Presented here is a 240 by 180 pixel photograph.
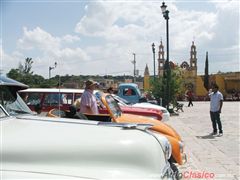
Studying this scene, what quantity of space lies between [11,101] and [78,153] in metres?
1.93

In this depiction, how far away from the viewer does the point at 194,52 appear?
68.6m

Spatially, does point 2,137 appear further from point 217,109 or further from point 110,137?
point 217,109

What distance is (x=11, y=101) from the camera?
4.20m

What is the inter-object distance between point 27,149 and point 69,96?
34.6ft

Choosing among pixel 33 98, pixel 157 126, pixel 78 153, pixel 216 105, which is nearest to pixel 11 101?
pixel 78 153

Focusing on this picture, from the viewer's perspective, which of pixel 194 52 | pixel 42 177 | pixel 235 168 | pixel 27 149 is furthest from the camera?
pixel 194 52

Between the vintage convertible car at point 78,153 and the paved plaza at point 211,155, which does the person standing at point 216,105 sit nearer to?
the paved plaza at point 211,155

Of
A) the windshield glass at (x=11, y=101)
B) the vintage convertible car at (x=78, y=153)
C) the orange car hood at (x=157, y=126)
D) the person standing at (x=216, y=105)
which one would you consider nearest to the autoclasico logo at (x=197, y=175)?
the orange car hood at (x=157, y=126)

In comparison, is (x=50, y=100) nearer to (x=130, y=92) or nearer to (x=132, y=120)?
(x=132, y=120)

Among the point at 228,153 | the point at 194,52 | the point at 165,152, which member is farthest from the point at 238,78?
the point at 165,152

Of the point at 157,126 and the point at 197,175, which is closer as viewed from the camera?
the point at 197,175

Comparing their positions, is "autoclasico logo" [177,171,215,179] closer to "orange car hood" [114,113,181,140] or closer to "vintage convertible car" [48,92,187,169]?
"vintage convertible car" [48,92,187,169]

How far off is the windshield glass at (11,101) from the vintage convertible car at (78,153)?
3.28 ft

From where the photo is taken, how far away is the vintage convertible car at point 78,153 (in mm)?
2379
